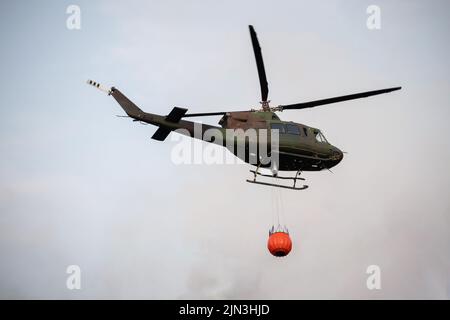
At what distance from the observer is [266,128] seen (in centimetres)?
2159

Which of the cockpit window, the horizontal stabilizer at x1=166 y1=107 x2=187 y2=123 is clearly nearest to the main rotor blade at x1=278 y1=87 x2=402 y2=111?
the cockpit window

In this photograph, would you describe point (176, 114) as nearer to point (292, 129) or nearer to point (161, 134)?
point (161, 134)

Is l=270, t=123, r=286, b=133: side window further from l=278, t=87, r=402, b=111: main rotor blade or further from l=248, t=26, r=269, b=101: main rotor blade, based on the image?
l=248, t=26, r=269, b=101: main rotor blade

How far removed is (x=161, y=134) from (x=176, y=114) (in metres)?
1.25

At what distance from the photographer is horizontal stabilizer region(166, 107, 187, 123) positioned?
20.6 metres

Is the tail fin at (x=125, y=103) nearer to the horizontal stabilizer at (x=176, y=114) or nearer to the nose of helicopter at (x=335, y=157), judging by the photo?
the horizontal stabilizer at (x=176, y=114)

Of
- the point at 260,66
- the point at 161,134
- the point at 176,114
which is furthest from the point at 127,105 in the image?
the point at 260,66

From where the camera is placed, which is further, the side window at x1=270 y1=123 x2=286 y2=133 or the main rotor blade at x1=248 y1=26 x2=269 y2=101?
the side window at x1=270 y1=123 x2=286 y2=133
